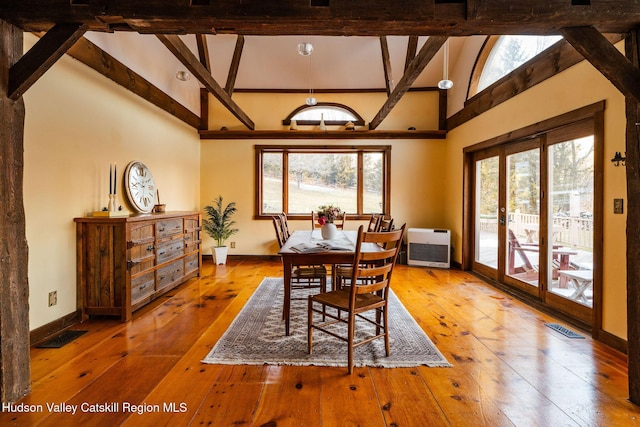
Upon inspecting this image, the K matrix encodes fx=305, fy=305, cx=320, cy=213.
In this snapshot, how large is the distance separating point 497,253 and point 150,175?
4.98 metres

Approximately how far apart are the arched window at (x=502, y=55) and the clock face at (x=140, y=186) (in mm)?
4909

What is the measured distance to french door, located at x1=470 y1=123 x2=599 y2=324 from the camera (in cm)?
289

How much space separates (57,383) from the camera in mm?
1926

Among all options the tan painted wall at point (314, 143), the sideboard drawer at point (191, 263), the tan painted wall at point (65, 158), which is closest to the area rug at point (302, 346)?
the sideboard drawer at point (191, 263)

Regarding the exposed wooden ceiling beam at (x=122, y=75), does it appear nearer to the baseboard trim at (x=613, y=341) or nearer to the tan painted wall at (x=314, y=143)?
the tan painted wall at (x=314, y=143)

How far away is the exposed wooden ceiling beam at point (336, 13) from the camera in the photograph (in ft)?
5.69

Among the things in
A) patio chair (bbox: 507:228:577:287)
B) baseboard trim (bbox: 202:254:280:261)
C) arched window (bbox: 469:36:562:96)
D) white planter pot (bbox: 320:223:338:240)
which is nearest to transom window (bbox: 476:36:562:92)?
arched window (bbox: 469:36:562:96)

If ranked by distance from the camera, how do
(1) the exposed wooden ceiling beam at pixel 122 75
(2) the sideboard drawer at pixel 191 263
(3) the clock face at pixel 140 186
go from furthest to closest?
(2) the sideboard drawer at pixel 191 263 → (3) the clock face at pixel 140 186 → (1) the exposed wooden ceiling beam at pixel 122 75

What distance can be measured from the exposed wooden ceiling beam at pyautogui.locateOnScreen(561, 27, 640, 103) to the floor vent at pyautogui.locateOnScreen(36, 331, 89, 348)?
4198 millimetres

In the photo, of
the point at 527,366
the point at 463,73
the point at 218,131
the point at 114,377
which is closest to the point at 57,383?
the point at 114,377

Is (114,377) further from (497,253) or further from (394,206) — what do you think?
(394,206)

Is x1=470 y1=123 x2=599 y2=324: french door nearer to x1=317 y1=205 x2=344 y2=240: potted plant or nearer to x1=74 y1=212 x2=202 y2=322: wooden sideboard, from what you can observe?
x1=317 y1=205 x2=344 y2=240: potted plant

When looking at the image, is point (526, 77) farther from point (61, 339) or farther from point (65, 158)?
point (61, 339)

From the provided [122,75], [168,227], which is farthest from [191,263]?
[122,75]
